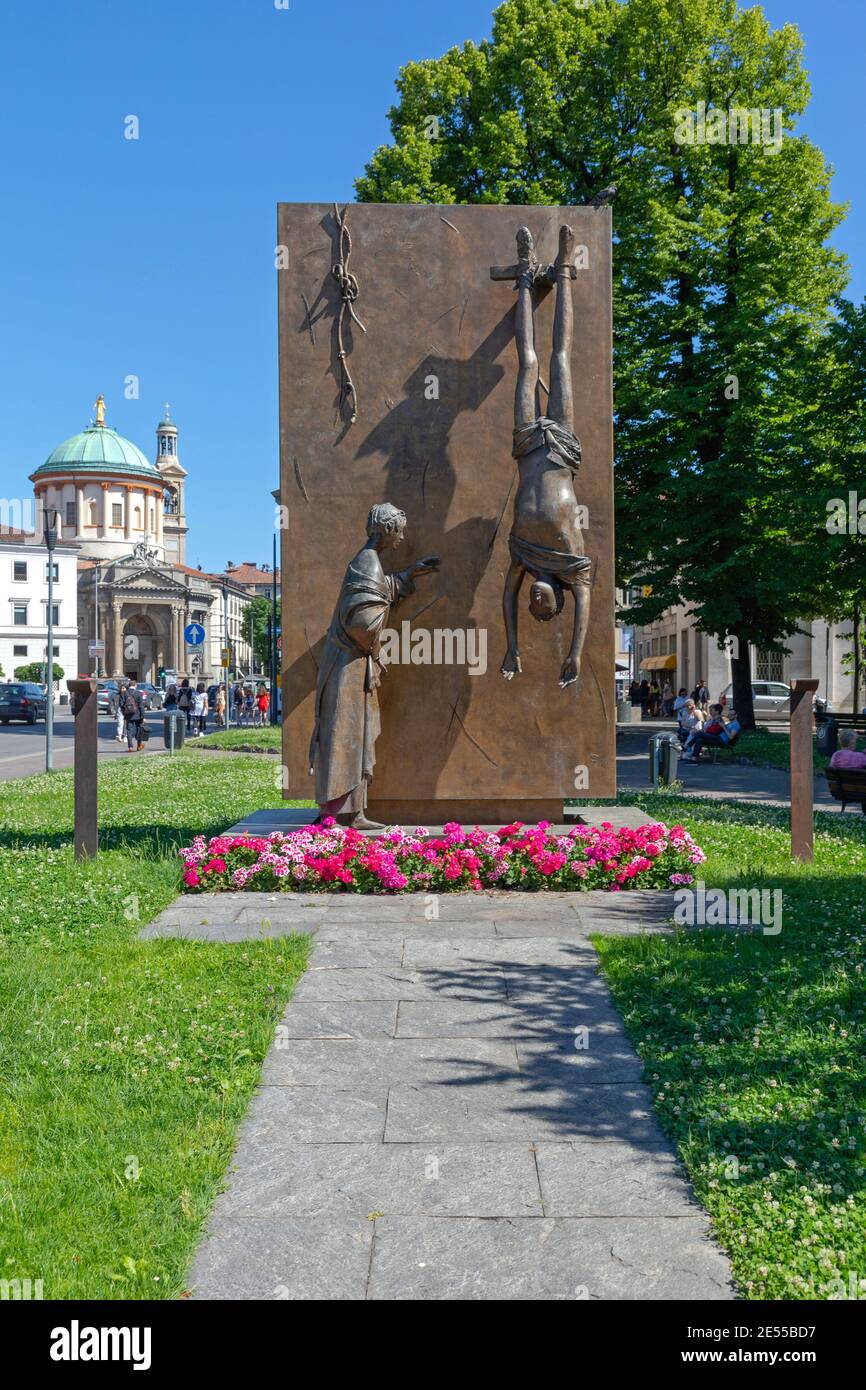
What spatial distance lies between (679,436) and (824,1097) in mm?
22487

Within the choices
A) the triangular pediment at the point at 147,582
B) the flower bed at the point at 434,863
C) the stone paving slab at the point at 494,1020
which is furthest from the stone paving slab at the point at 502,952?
the triangular pediment at the point at 147,582

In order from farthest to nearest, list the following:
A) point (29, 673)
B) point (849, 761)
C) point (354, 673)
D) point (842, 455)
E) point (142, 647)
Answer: point (142, 647)
point (29, 673)
point (842, 455)
point (849, 761)
point (354, 673)

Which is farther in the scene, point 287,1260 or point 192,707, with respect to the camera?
point 192,707

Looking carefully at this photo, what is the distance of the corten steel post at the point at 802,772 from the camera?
10.5 meters

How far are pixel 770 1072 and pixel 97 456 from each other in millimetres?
127380

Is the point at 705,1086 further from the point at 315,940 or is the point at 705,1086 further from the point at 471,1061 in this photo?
the point at 315,940

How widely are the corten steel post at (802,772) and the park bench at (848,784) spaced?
490 cm

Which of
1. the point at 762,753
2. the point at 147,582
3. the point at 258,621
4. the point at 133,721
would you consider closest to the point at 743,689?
the point at 762,753

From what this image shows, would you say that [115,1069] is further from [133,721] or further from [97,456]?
[97,456]

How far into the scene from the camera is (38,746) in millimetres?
35000
